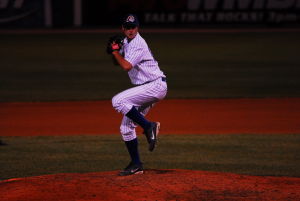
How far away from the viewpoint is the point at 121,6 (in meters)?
34.1

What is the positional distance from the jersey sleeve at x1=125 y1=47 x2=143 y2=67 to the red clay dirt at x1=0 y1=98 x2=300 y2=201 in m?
1.28

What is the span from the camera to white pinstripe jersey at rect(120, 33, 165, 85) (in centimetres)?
696

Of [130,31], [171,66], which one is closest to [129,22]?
[130,31]

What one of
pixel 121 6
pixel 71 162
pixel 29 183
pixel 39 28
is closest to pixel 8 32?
pixel 39 28

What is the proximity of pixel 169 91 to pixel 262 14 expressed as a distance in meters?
19.2

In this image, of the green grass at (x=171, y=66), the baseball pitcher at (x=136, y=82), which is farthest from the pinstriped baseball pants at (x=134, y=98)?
the green grass at (x=171, y=66)

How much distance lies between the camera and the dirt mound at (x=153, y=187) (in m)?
6.50

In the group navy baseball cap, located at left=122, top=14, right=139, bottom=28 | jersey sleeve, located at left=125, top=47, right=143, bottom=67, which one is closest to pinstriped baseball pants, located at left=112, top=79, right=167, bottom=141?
jersey sleeve, located at left=125, top=47, right=143, bottom=67

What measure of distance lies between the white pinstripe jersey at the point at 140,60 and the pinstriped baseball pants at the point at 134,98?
10 cm

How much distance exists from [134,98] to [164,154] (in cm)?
282

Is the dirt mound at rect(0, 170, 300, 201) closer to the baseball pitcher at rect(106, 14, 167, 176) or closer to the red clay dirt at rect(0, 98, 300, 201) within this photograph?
the red clay dirt at rect(0, 98, 300, 201)

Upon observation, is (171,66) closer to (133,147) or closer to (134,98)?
(133,147)

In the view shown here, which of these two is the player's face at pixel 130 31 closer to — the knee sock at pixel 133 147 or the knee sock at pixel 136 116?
the knee sock at pixel 136 116

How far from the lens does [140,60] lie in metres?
7.01
